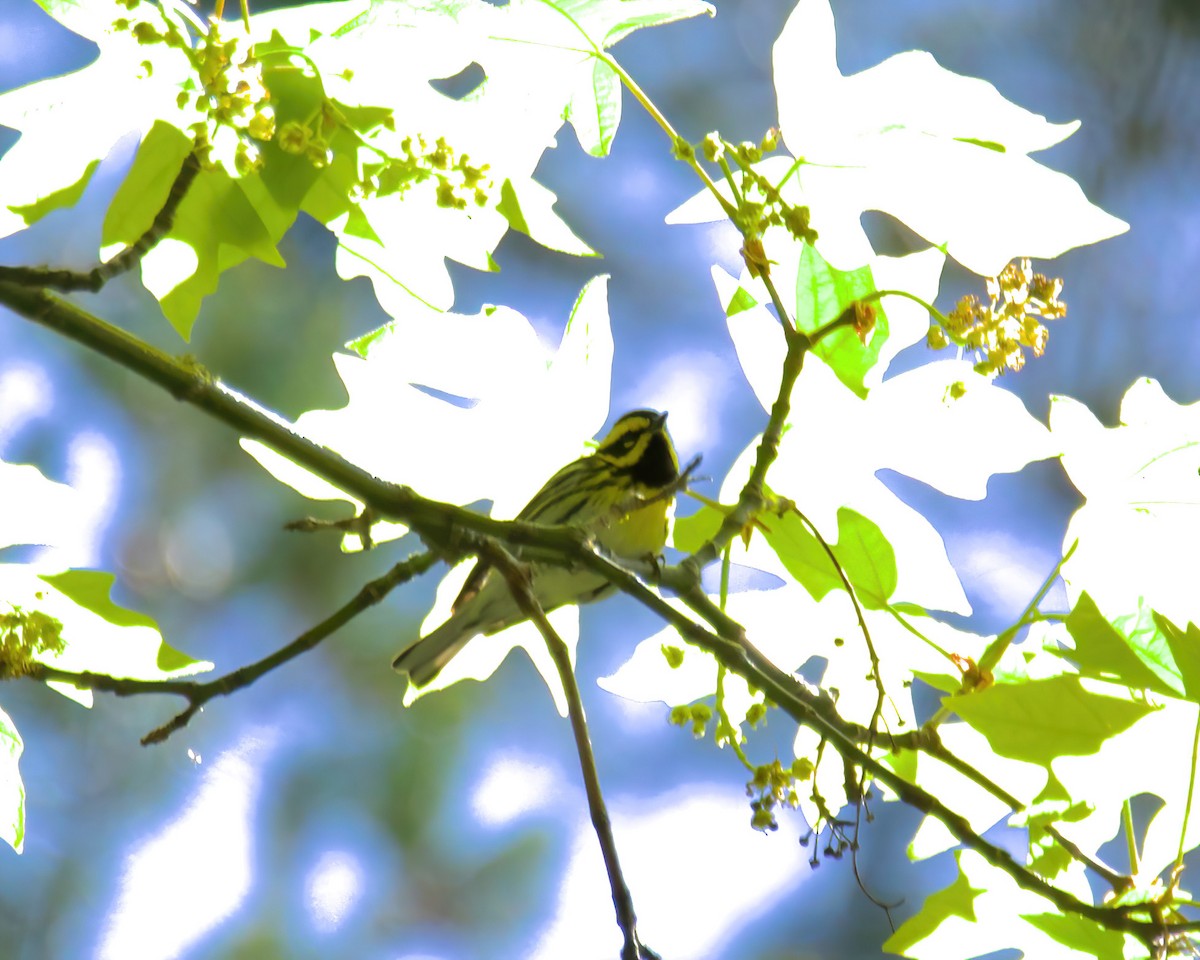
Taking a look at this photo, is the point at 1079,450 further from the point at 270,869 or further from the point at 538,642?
the point at 270,869

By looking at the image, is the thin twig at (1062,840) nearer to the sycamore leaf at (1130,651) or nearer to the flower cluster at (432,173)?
the sycamore leaf at (1130,651)

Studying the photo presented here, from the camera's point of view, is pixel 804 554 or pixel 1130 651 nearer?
pixel 1130 651

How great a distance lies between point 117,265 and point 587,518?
1135mm

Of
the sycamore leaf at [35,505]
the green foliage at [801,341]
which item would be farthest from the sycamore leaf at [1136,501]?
the sycamore leaf at [35,505]

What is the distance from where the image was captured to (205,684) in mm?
797

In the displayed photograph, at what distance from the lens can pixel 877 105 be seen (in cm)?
83

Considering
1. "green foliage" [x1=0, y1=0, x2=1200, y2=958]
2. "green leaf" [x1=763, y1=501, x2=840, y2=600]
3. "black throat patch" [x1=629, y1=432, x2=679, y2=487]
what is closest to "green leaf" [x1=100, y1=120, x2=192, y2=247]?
"green foliage" [x1=0, y1=0, x2=1200, y2=958]

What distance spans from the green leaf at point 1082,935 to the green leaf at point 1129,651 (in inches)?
6.6

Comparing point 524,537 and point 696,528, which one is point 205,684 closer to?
point 524,537

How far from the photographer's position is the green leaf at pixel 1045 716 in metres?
0.76

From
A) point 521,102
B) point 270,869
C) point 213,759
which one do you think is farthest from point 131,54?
point 270,869

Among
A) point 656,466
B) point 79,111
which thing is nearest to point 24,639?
point 79,111

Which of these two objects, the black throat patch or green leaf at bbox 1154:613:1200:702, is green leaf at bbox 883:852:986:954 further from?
the black throat patch

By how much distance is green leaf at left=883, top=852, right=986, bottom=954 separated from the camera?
2.90 feet
